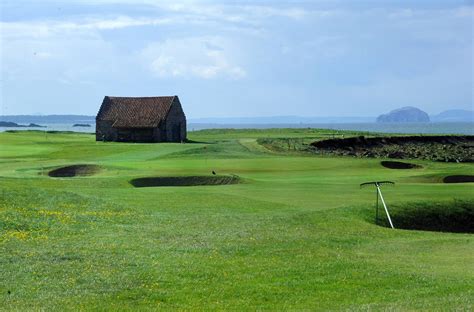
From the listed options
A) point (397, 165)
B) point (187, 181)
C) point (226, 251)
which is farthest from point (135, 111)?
point (226, 251)

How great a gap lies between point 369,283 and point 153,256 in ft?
18.4

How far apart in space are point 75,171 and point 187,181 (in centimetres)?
1105

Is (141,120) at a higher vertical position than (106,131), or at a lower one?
higher

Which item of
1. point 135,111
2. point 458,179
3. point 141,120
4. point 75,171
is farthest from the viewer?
point 135,111

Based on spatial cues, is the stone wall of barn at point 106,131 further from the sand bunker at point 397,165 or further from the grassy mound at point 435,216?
the grassy mound at point 435,216

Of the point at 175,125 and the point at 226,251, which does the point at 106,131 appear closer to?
the point at 175,125

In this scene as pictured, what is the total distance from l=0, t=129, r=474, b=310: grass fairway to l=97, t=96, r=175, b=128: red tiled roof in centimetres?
5228

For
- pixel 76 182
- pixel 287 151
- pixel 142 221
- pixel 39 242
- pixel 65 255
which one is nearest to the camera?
pixel 65 255

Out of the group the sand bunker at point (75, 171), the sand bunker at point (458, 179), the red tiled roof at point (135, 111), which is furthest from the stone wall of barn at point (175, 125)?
the sand bunker at point (458, 179)

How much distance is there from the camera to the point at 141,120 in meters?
93.1

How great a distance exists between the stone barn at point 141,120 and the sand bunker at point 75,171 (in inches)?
1529

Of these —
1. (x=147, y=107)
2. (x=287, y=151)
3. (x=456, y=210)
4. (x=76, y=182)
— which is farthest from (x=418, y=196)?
(x=147, y=107)

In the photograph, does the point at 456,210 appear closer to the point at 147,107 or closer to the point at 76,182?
the point at 76,182

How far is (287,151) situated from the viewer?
75.4 m
